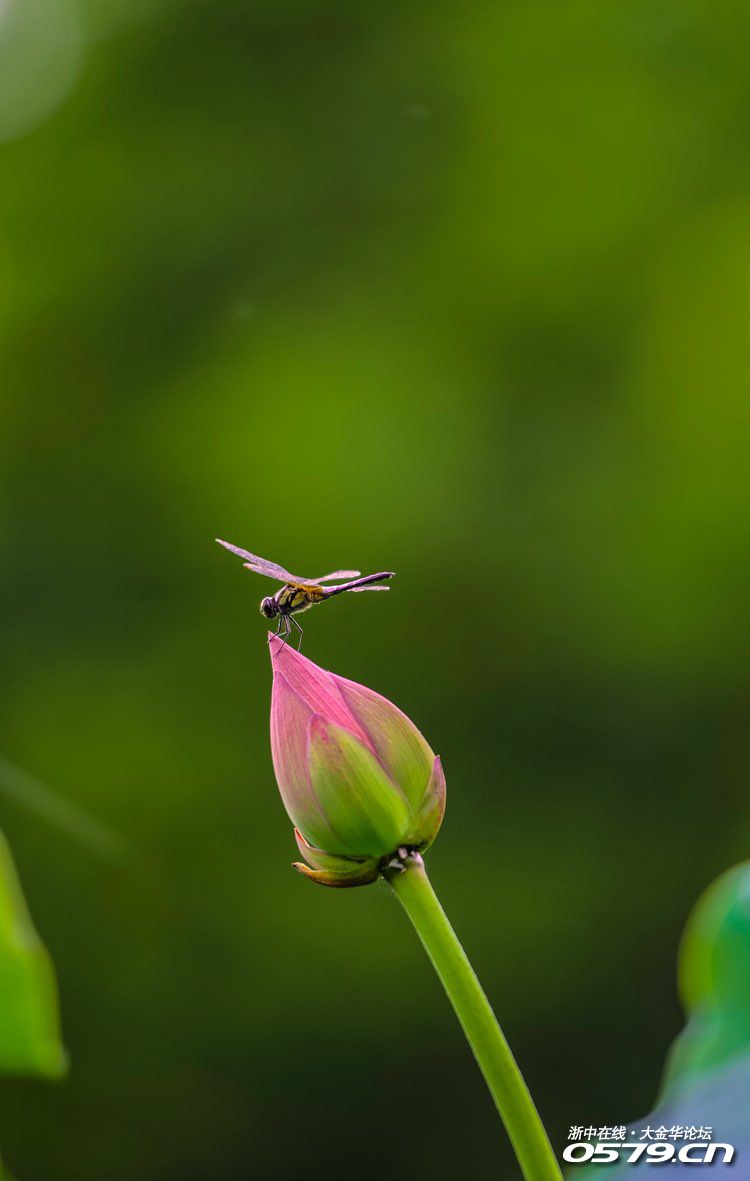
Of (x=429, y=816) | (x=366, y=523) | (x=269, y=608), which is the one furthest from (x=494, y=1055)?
(x=366, y=523)

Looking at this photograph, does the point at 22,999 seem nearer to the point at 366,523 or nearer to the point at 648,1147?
the point at 648,1147

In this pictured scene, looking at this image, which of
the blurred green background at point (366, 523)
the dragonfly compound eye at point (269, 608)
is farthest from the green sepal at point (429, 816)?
the blurred green background at point (366, 523)

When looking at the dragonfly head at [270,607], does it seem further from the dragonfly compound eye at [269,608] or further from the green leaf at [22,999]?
the green leaf at [22,999]

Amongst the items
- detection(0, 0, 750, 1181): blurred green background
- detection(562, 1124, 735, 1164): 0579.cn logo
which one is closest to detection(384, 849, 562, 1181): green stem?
detection(562, 1124, 735, 1164): 0579.cn logo

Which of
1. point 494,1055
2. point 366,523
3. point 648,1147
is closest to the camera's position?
point 494,1055

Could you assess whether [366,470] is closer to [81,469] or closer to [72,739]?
[81,469]

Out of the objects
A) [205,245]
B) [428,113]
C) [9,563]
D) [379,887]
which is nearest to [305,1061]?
[9,563]
